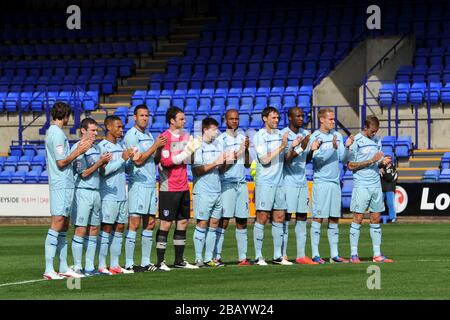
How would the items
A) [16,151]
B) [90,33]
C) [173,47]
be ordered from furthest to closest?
1. [90,33]
2. [173,47]
3. [16,151]

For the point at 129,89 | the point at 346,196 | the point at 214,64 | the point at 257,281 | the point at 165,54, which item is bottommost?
the point at 257,281

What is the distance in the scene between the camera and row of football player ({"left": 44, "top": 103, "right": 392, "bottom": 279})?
15.1 metres

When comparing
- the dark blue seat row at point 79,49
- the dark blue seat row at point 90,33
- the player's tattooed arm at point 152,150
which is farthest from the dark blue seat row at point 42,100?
the player's tattooed arm at point 152,150

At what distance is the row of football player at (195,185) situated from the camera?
1506 centimetres

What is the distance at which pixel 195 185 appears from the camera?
16.6 m

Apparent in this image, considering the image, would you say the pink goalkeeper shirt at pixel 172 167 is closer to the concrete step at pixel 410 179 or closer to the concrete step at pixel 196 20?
the concrete step at pixel 410 179

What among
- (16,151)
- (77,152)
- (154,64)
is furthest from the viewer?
(154,64)

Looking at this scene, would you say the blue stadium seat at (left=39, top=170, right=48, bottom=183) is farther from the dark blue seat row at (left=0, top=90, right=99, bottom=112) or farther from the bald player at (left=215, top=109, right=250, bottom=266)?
the bald player at (left=215, top=109, right=250, bottom=266)

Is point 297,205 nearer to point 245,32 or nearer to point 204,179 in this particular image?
point 204,179

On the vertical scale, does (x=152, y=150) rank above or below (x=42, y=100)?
below

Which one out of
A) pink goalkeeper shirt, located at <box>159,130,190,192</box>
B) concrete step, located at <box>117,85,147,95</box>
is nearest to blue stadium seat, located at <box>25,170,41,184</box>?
concrete step, located at <box>117,85,147,95</box>

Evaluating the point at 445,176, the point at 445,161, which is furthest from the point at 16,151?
the point at 445,176

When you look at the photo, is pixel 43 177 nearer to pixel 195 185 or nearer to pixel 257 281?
pixel 195 185
